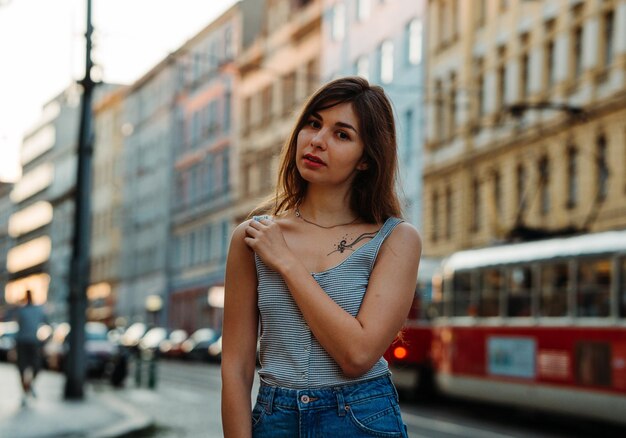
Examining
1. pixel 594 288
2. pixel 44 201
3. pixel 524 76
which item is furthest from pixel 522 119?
pixel 44 201

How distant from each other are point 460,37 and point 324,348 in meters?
46.5

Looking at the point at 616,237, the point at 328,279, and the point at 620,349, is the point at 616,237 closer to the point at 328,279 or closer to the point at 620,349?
the point at 620,349

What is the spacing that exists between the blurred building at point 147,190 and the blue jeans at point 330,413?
273 ft

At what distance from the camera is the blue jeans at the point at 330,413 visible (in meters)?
3.57

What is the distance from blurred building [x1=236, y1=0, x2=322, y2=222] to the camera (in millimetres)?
66938

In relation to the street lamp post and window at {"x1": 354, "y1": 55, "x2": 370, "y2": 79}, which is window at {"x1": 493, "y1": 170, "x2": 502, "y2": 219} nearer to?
window at {"x1": 354, "y1": 55, "x2": 370, "y2": 79}

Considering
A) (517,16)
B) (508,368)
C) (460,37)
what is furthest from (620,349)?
(460,37)

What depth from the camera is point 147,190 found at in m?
96.5

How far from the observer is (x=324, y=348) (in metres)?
3.60

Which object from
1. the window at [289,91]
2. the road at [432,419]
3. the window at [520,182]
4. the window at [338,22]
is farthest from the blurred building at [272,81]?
the road at [432,419]

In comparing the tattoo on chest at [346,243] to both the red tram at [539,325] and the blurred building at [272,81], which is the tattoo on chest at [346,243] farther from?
the blurred building at [272,81]

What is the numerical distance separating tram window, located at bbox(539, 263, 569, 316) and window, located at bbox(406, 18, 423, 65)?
31331 mm

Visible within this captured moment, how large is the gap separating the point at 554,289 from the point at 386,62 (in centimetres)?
3538

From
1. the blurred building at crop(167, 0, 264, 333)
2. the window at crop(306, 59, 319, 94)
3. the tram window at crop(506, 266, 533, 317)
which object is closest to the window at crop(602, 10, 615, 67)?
the tram window at crop(506, 266, 533, 317)
